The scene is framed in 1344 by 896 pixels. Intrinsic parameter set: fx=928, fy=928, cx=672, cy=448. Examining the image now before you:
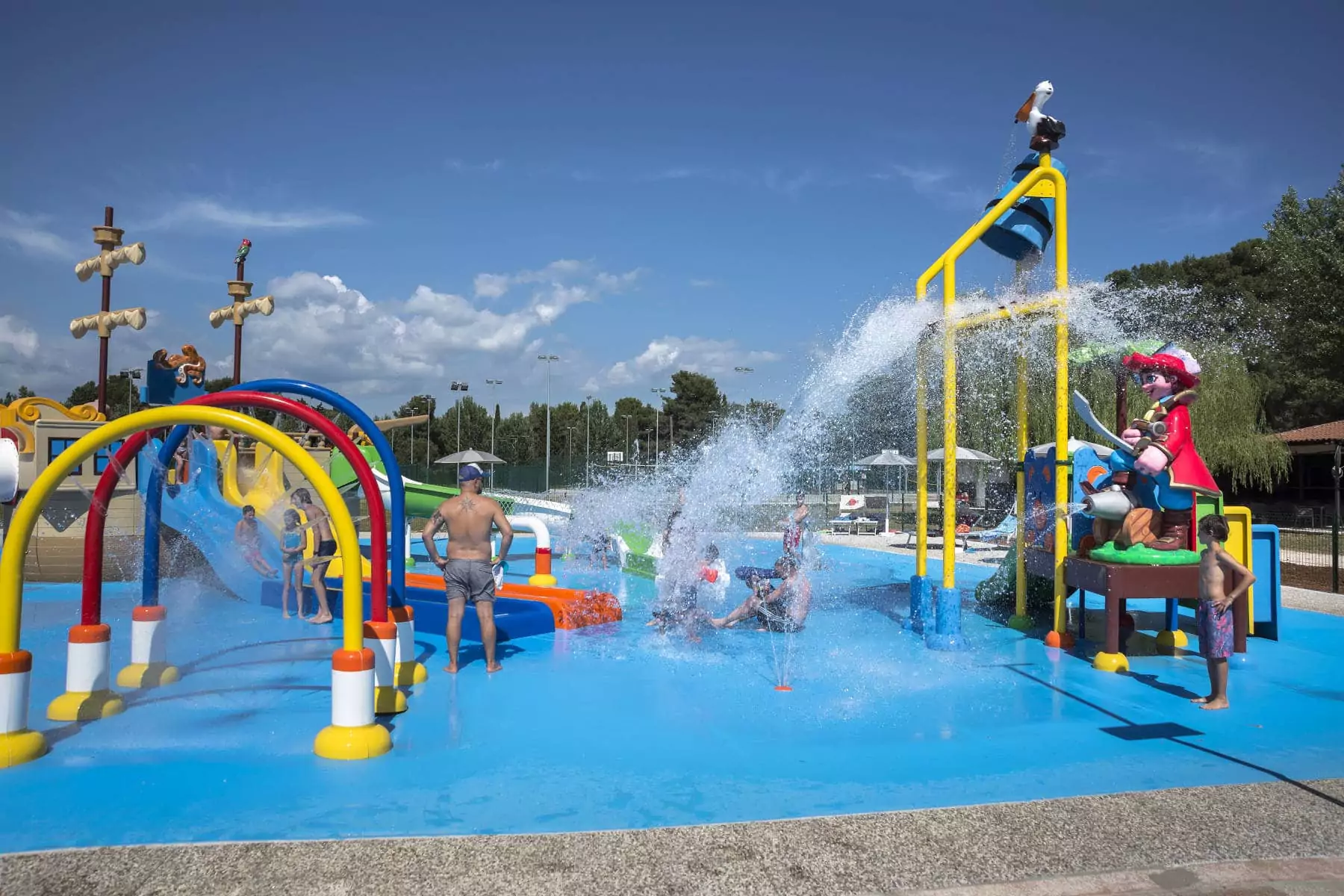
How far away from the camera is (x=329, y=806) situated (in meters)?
4.86

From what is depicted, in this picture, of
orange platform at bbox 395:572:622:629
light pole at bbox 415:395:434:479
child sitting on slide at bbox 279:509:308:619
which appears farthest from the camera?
light pole at bbox 415:395:434:479

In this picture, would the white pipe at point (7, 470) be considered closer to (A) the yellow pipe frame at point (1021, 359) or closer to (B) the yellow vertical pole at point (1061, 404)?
(A) the yellow pipe frame at point (1021, 359)

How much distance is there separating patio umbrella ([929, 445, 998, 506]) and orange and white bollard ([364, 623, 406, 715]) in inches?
814

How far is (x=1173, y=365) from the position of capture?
8.66m

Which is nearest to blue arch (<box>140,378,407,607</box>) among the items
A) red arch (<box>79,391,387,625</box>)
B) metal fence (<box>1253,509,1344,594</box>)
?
red arch (<box>79,391,387,625</box>)

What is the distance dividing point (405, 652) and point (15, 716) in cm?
271

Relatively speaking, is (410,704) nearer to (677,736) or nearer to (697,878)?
(677,736)

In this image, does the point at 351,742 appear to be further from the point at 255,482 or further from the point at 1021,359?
the point at 255,482

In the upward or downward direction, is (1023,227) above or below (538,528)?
above

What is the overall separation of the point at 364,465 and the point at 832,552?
15.6 m

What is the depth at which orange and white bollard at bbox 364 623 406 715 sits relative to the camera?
6.57 m

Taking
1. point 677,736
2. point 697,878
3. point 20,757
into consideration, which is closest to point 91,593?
point 20,757

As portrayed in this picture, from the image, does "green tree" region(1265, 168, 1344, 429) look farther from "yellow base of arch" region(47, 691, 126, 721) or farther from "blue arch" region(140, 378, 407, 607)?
"yellow base of arch" region(47, 691, 126, 721)

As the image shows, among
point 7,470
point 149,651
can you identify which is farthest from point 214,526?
point 149,651
